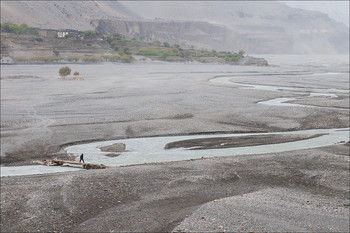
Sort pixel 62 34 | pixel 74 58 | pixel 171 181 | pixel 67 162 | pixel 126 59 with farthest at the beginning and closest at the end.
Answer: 1. pixel 62 34
2. pixel 126 59
3. pixel 74 58
4. pixel 67 162
5. pixel 171 181

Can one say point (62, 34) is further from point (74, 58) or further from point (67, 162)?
point (67, 162)

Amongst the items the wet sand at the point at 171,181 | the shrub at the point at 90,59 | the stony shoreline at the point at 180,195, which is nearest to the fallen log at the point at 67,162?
the stony shoreline at the point at 180,195

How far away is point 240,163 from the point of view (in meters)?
22.9

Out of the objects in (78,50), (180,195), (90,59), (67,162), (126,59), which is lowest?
(180,195)

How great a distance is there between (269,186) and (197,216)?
234 inches

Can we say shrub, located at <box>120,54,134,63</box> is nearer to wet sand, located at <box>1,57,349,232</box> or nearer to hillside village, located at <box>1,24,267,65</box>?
hillside village, located at <box>1,24,267,65</box>

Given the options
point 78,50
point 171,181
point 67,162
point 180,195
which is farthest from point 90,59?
point 180,195

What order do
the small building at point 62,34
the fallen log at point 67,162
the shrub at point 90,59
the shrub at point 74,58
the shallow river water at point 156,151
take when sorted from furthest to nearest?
the small building at point 62,34
the shrub at point 90,59
the shrub at point 74,58
the shallow river water at point 156,151
the fallen log at point 67,162

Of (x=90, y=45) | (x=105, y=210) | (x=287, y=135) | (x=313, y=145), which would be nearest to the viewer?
(x=105, y=210)

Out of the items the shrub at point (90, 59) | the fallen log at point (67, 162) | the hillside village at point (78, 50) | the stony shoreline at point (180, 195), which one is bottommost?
the stony shoreline at point (180, 195)

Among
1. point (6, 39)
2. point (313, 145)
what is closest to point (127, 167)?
point (313, 145)

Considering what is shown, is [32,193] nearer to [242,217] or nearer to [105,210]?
[105,210]

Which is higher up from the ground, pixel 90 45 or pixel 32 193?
pixel 90 45

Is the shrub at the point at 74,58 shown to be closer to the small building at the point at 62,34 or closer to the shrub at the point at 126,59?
the shrub at the point at 126,59
